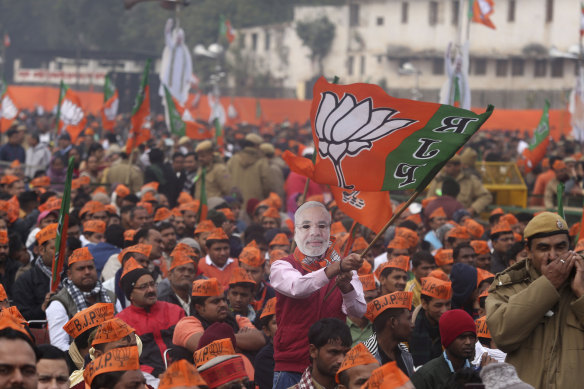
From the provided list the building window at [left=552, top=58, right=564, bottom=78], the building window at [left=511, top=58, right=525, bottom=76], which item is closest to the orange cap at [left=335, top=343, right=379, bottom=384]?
the building window at [left=552, top=58, right=564, bottom=78]

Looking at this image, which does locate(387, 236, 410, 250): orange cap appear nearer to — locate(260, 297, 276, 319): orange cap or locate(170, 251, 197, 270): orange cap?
locate(170, 251, 197, 270): orange cap

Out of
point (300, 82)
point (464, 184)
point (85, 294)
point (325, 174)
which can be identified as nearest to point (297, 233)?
point (325, 174)

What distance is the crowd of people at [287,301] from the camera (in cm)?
466

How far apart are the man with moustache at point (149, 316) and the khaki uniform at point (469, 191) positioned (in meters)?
7.07

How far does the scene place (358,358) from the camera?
4.89 metres

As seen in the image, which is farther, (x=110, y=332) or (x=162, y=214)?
(x=162, y=214)

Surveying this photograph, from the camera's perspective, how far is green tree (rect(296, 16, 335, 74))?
63.3 m

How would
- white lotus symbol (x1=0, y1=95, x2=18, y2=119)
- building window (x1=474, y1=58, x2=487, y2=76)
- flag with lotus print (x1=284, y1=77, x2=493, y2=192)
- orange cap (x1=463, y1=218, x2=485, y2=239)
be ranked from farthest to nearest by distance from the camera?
building window (x1=474, y1=58, x2=487, y2=76) → white lotus symbol (x1=0, y1=95, x2=18, y2=119) → orange cap (x1=463, y1=218, x2=485, y2=239) → flag with lotus print (x1=284, y1=77, x2=493, y2=192)

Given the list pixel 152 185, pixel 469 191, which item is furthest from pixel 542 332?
pixel 152 185

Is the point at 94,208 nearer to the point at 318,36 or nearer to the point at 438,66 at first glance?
the point at 438,66

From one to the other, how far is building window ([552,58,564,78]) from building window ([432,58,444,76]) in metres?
6.49

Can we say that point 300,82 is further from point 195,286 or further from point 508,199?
point 195,286

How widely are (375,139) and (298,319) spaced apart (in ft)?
3.88

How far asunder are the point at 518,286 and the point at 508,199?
12139 mm
